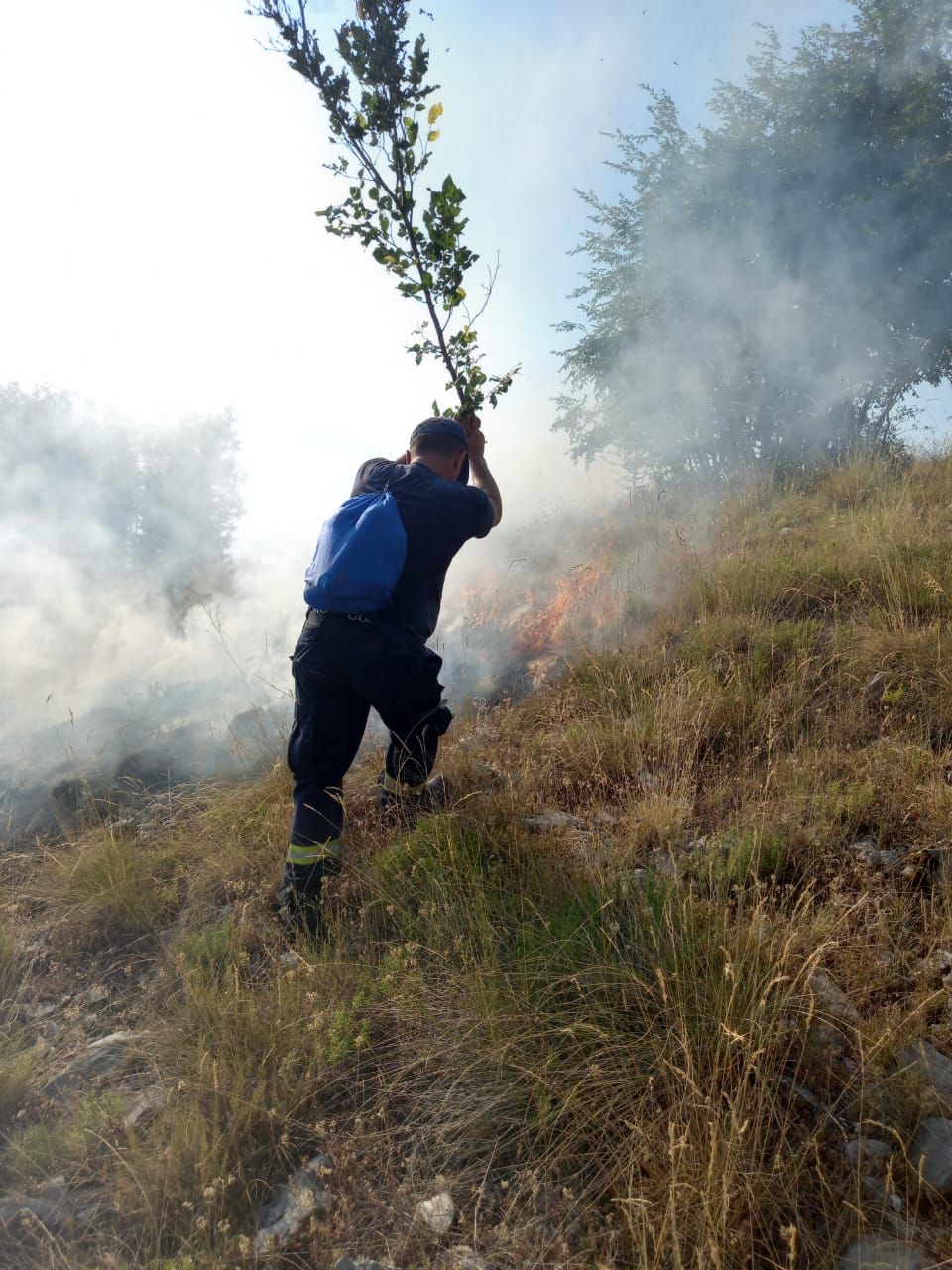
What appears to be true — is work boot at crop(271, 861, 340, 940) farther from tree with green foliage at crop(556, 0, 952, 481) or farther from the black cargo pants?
tree with green foliage at crop(556, 0, 952, 481)

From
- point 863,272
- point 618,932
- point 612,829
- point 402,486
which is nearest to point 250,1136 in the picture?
point 618,932

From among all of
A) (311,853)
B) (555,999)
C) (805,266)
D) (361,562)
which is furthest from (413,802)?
(805,266)

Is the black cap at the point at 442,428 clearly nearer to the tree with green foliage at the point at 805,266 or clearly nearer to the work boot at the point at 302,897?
the work boot at the point at 302,897

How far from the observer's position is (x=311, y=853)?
2846 millimetres

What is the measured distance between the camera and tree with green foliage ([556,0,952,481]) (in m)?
8.64

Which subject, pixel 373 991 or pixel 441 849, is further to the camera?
pixel 441 849

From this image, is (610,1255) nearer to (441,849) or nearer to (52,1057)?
(441,849)

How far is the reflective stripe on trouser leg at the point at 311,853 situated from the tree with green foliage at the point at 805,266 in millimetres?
6925

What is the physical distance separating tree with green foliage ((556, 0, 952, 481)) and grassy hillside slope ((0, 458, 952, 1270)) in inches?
231

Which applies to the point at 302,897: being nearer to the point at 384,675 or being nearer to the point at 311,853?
the point at 311,853

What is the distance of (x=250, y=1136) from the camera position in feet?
6.29

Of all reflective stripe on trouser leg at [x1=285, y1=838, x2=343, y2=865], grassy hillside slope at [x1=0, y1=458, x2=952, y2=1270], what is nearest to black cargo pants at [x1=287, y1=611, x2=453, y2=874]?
reflective stripe on trouser leg at [x1=285, y1=838, x2=343, y2=865]

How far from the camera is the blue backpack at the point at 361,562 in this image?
2846 mm

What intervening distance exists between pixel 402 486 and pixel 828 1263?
267 cm
